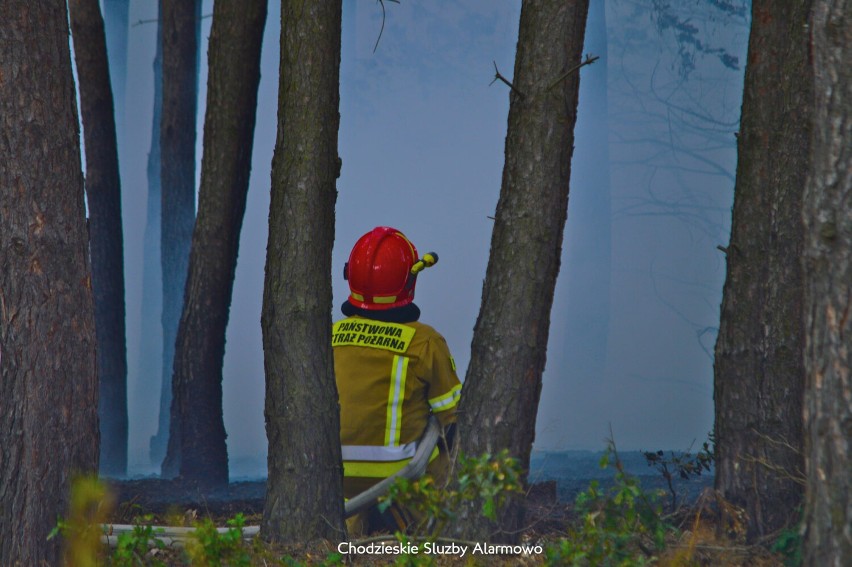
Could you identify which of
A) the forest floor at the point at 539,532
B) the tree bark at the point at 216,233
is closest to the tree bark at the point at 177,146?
the tree bark at the point at 216,233

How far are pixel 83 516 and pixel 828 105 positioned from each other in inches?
122

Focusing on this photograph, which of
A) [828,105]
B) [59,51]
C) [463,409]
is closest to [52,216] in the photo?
[59,51]

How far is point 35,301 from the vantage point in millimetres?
3736

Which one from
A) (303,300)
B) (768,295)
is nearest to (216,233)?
(303,300)

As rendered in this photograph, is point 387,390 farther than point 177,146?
No

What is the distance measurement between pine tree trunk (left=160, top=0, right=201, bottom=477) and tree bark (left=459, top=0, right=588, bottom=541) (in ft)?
13.1

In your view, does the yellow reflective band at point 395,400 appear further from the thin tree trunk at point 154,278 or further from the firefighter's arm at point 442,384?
the thin tree trunk at point 154,278

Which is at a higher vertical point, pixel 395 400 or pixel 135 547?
pixel 395 400

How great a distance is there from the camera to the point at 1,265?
12.1 ft

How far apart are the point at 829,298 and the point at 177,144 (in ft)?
20.4

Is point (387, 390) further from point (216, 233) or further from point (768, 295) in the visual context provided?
point (216, 233)

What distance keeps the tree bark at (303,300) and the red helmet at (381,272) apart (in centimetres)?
73

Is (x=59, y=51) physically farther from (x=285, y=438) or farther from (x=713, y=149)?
(x=713, y=149)

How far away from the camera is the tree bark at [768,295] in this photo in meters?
4.07
